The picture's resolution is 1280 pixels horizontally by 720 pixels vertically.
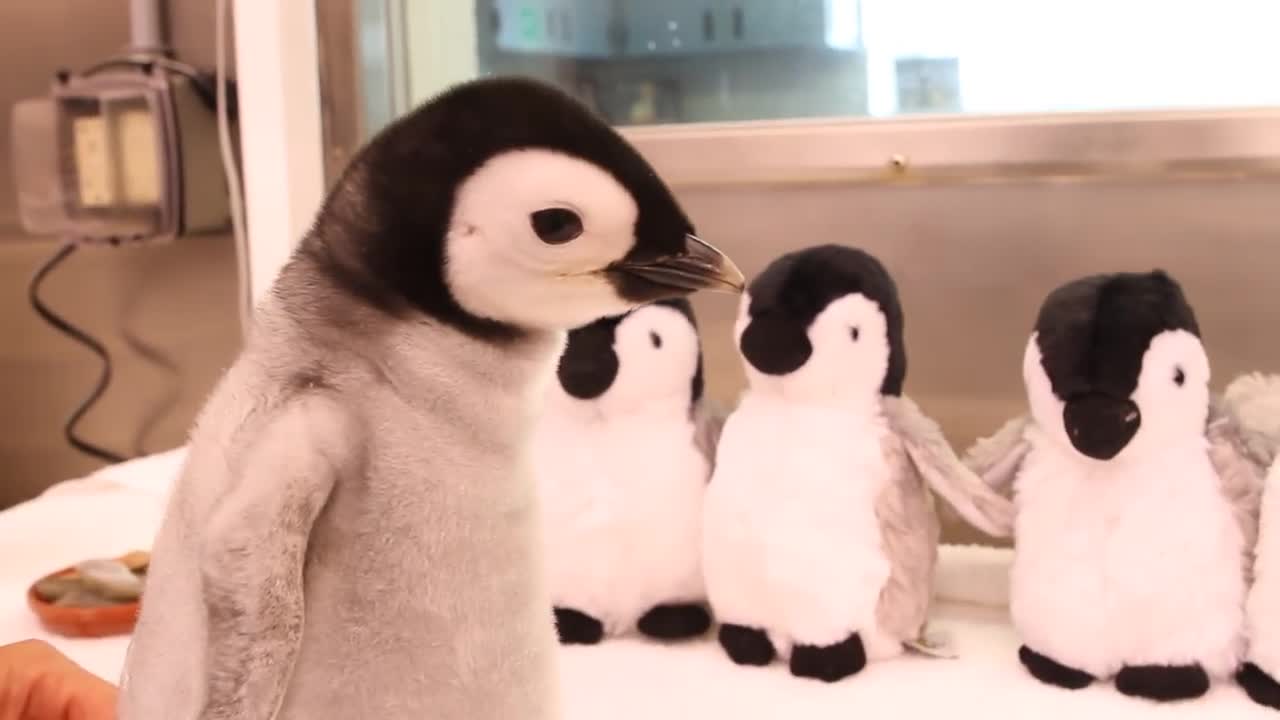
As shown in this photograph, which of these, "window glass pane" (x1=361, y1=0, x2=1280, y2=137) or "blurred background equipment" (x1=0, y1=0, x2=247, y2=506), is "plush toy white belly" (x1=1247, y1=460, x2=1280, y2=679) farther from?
"blurred background equipment" (x1=0, y1=0, x2=247, y2=506)

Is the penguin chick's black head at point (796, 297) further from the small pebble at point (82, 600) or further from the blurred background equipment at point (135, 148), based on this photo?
the blurred background equipment at point (135, 148)

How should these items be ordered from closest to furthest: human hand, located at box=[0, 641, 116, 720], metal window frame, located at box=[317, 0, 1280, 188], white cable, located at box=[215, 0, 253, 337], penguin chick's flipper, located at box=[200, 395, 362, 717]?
penguin chick's flipper, located at box=[200, 395, 362, 717]
human hand, located at box=[0, 641, 116, 720]
metal window frame, located at box=[317, 0, 1280, 188]
white cable, located at box=[215, 0, 253, 337]

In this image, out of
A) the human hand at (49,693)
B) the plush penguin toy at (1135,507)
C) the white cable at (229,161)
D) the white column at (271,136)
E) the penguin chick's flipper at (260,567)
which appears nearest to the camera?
the penguin chick's flipper at (260,567)

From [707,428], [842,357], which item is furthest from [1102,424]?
[707,428]

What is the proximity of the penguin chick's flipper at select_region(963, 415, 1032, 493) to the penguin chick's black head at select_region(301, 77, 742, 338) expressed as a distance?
0.41m

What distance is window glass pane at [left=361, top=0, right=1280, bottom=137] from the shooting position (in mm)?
942

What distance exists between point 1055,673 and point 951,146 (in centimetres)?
44

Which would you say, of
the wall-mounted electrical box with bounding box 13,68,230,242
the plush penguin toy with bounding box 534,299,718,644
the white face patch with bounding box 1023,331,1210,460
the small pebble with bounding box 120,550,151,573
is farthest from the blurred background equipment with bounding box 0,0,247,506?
the white face patch with bounding box 1023,331,1210,460

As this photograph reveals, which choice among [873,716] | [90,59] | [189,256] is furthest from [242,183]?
[873,716]

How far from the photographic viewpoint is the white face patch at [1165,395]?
0.61m

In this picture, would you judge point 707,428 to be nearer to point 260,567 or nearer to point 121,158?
point 260,567

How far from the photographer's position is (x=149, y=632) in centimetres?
34

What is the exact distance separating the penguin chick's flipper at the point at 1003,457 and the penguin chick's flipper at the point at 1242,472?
0.10 meters

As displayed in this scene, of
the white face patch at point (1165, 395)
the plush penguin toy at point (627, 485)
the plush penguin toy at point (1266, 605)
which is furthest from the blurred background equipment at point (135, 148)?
the plush penguin toy at point (1266, 605)
